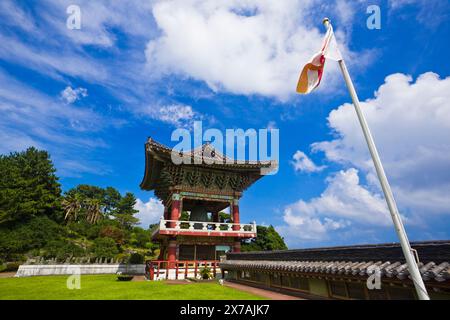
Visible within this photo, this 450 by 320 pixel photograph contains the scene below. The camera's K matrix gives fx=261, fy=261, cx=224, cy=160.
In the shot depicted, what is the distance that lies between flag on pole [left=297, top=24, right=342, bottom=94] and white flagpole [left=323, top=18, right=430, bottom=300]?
1.05ft

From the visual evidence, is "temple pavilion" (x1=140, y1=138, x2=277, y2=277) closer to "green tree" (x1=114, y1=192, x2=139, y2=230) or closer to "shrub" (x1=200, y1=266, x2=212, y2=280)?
"shrub" (x1=200, y1=266, x2=212, y2=280)

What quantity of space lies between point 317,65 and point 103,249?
42.4 metres

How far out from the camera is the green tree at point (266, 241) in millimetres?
44844

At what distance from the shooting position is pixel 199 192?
25203 millimetres

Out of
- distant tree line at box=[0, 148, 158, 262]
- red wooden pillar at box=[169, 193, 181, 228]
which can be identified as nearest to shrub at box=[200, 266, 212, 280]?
red wooden pillar at box=[169, 193, 181, 228]

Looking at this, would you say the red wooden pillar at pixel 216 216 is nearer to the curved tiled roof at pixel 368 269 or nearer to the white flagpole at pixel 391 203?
the curved tiled roof at pixel 368 269

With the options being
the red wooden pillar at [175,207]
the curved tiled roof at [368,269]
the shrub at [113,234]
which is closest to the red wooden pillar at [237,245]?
the red wooden pillar at [175,207]

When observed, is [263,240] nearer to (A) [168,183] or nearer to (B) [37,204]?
(A) [168,183]

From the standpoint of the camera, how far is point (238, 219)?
25.5 m

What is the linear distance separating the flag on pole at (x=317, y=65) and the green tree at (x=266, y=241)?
40.7 meters

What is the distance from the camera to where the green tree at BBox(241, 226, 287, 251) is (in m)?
44.8
